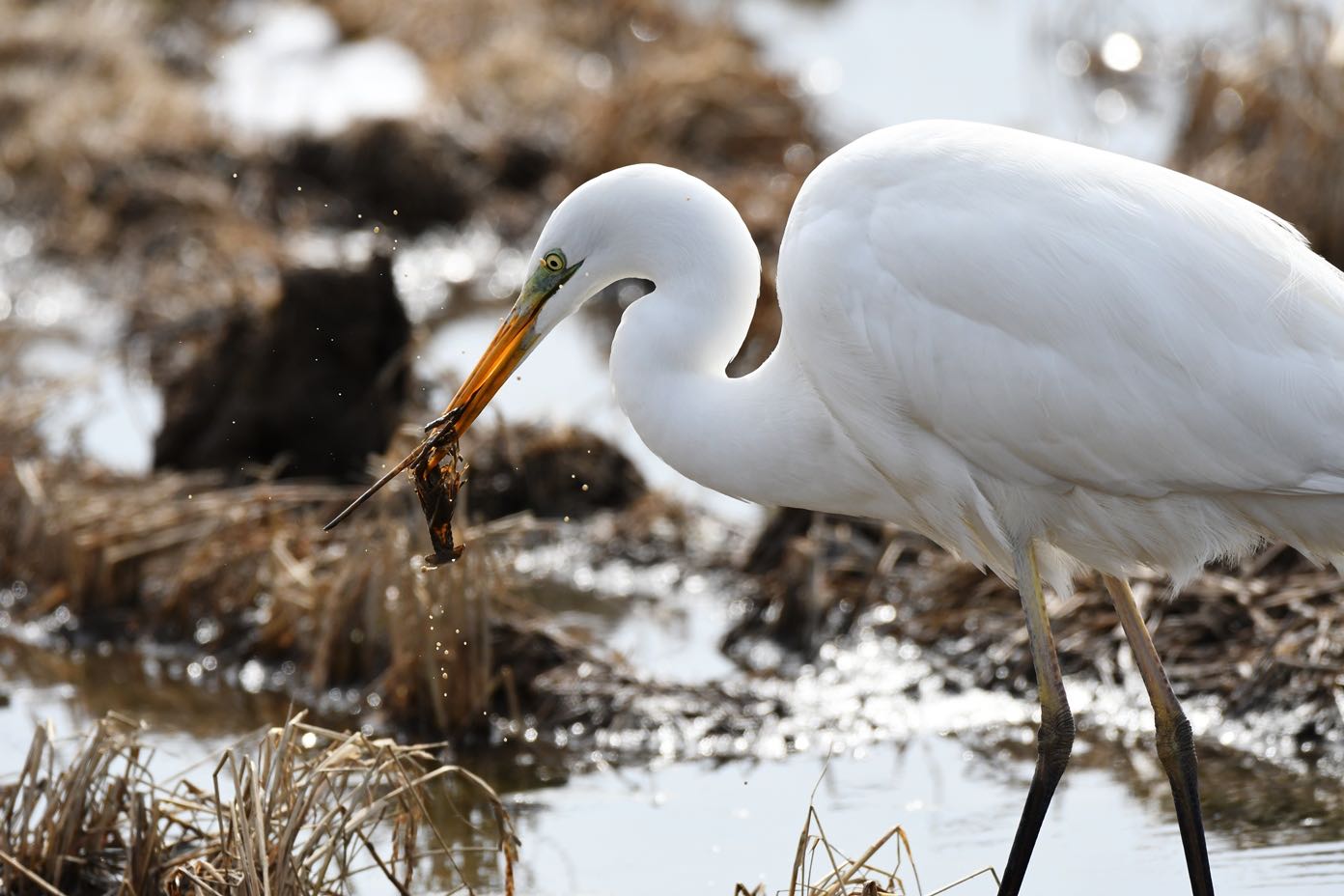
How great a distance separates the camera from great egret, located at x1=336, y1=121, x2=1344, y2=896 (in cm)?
416

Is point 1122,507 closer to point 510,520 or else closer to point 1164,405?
point 1164,405

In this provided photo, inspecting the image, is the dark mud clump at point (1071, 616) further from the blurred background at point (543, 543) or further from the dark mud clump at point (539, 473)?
the dark mud clump at point (539, 473)

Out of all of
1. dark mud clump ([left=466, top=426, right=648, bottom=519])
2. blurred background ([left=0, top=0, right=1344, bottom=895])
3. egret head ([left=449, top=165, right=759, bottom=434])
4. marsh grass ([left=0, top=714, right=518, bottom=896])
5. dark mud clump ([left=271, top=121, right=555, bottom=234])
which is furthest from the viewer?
dark mud clump ([left=271, top=121, right=555, bottom=234])

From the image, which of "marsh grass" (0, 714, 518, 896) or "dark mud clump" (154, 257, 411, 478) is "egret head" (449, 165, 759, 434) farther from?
"dark mud clump" (154, 257, 411, 478)

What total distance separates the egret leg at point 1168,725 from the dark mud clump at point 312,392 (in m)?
3.94

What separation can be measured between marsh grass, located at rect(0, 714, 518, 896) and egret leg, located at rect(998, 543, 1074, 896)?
1183mm

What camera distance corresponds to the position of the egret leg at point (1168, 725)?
4531 millimetres

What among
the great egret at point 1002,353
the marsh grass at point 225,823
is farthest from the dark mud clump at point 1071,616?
the marsh grass at point 225,823

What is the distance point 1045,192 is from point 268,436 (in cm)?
463

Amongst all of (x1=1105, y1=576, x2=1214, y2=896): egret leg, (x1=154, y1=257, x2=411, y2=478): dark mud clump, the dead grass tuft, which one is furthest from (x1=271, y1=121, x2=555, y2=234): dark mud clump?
(x1=1105, y1=576, x2=1214, y2=896): egret leg

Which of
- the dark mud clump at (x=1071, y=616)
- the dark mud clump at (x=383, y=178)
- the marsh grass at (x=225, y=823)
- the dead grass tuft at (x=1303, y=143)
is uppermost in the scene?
the dark mud clump at (x=383, y=178)

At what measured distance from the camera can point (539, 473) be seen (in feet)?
26.0

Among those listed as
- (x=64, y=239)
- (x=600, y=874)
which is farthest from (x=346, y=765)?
(x=64, y=239)

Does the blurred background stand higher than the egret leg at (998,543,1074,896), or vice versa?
the blurred background
